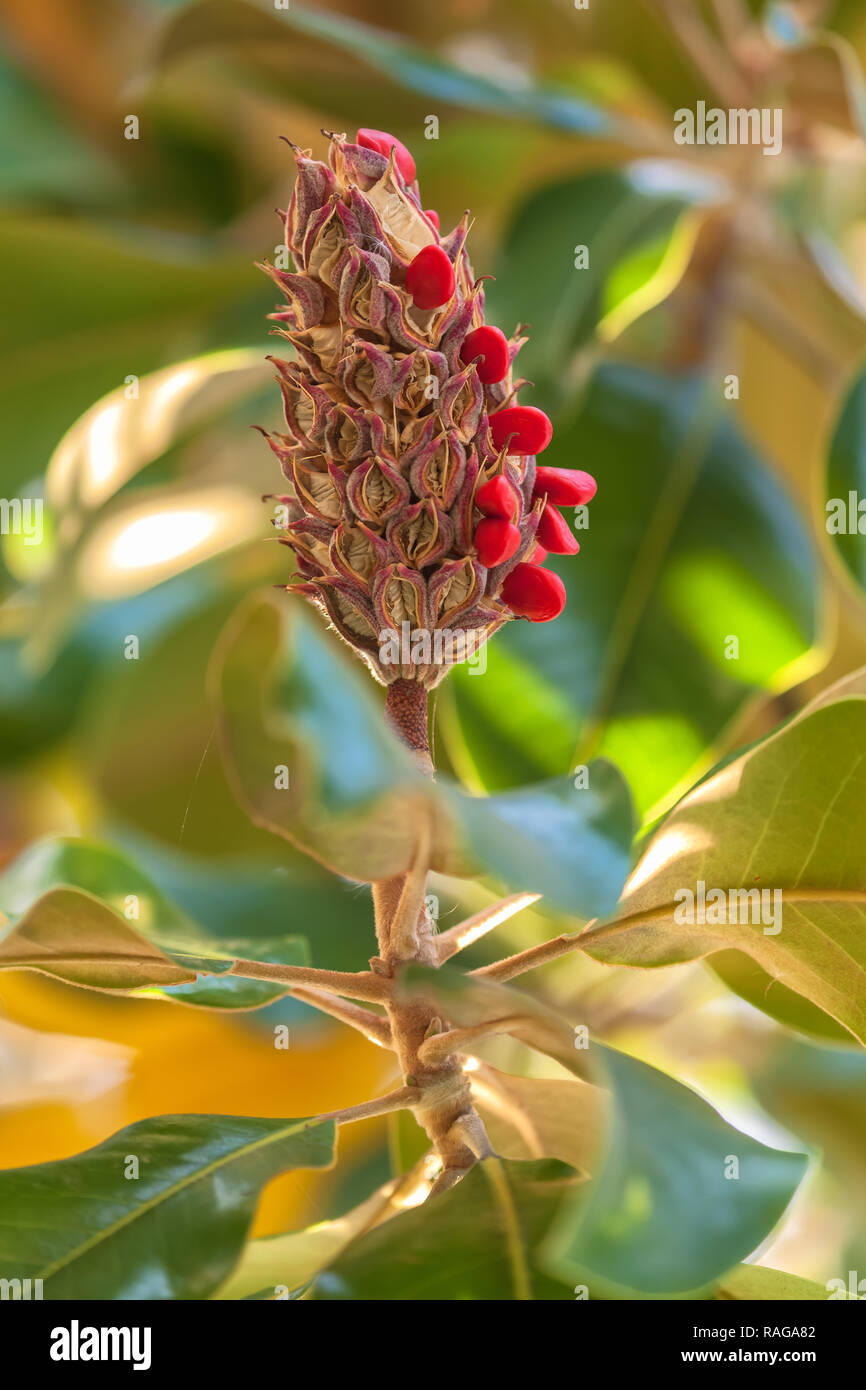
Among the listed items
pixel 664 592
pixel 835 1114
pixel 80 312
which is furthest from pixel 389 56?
pixel 835 1114

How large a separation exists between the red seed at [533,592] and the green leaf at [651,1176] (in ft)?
0.56

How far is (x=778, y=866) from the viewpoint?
0.61 m

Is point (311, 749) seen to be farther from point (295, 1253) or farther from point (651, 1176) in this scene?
point (295, 1253)

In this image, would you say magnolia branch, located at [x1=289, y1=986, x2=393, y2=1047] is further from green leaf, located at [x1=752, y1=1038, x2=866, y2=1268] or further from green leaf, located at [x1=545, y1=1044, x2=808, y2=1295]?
green leaf, located at [x1=752, y1=1038, x2=866, y2=1268]

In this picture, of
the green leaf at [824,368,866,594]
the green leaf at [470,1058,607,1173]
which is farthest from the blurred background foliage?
the green leaf at [470,1058,607,1173]

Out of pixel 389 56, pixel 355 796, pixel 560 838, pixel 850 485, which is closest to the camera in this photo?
pixel 355 796

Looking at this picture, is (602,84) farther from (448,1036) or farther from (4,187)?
(448,1036)

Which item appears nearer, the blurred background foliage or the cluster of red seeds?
the cluster of red seeds

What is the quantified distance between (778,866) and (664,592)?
0.52 meters

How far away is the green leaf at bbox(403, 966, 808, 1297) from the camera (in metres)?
0.42

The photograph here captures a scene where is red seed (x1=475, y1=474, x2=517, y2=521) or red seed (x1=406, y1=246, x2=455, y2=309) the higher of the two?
red seed (x1=406, y1=246, x2=455, y2=309)

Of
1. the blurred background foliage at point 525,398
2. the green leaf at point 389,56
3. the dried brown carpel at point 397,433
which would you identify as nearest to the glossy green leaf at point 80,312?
the blurred background foliage at point 525,398

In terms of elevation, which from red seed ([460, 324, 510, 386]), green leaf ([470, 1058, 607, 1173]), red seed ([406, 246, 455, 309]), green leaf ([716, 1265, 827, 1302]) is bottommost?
green leaf ([716, 1265, 827, 1302])

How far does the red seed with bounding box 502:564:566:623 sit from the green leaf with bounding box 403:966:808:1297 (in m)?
0.17
